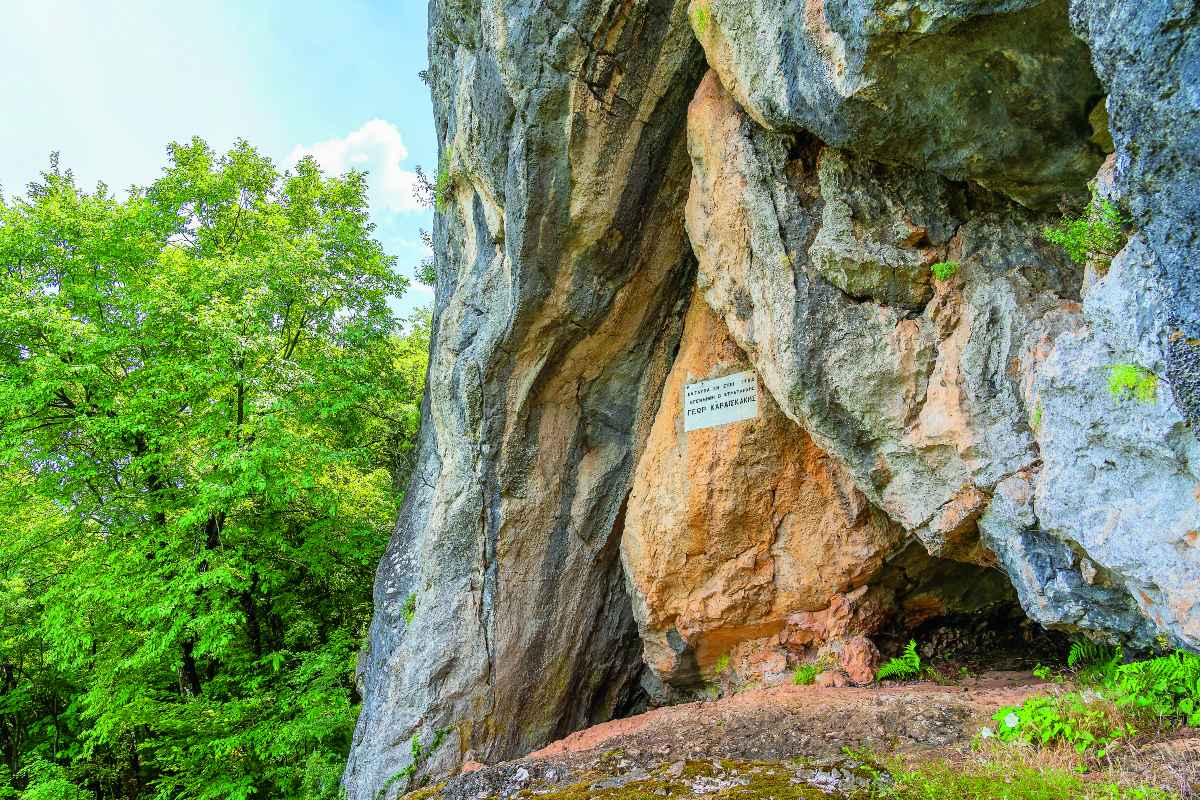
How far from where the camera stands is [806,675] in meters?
5.77

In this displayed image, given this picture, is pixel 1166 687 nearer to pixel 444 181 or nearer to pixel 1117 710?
pixel 1117 710

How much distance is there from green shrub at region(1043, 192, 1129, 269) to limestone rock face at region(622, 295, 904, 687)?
3035 mm

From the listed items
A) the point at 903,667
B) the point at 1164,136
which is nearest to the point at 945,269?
the point at 1164,136

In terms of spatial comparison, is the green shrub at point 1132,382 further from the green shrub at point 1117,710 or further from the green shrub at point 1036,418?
the green shrub at point 1117,710

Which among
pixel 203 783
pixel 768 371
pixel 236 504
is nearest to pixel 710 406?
pixel 768 371

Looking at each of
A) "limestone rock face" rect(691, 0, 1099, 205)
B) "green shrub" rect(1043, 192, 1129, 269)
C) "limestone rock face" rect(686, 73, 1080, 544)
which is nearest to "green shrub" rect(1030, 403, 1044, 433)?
"limestone rock face" rect(686, 73, 1080, 544)

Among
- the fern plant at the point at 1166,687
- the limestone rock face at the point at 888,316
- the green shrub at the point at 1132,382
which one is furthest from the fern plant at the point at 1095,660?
the green shrub at the point at 1132,382

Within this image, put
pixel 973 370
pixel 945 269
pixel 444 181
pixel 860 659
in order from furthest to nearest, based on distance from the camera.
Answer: pixel 444 181
pixel 860 659
pixel 945 269
pixel 973 370

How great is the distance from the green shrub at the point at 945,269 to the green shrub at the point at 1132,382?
1.44 m

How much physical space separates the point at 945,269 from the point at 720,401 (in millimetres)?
2461

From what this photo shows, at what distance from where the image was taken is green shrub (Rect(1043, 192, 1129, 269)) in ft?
9.68

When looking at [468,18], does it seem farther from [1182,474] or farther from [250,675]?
[250,675]

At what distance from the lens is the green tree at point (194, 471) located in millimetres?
8109

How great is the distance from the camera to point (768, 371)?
5.32m
